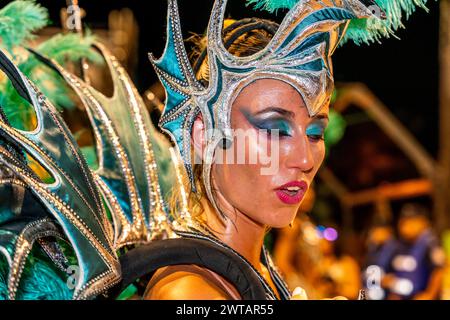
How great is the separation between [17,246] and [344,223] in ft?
34.7

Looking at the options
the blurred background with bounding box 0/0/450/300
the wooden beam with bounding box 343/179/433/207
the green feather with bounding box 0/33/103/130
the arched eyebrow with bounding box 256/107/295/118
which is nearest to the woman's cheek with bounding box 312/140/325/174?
the arched eyebrow with bounding box 256/107/295/118

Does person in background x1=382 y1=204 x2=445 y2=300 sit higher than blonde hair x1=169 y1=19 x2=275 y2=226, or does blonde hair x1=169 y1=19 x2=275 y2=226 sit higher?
blonde hair x1=169 y1=19 x2=275 y2=226

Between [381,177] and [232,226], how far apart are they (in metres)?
9.91

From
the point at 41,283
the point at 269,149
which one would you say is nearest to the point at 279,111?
the point at 269,149

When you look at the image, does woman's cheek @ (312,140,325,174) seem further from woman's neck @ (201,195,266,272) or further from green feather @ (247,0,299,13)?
green feather @ (247,0,299,13)

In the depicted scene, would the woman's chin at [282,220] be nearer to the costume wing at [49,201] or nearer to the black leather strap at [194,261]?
the black leather strap at [194,261]

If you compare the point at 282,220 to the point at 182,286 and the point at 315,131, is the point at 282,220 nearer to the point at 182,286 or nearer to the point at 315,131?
the point at 315,131

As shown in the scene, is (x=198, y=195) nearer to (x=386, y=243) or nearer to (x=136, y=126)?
(x=136, y=126)

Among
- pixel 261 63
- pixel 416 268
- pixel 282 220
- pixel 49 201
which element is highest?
pixel 261 63

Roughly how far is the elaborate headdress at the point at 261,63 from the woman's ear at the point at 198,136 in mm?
19

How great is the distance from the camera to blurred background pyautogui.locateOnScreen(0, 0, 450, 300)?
8000 mm

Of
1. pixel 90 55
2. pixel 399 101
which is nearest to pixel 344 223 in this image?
pixel 399 101

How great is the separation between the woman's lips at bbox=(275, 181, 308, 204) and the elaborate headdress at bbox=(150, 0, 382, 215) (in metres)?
0.20

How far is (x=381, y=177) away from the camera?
11820 millimetres
